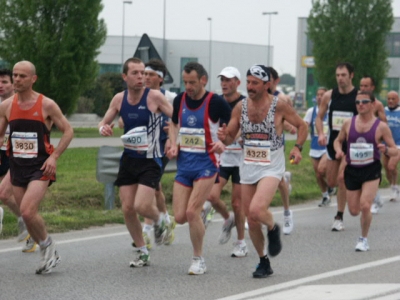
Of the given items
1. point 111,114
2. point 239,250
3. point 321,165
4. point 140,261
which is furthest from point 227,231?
point 321,165

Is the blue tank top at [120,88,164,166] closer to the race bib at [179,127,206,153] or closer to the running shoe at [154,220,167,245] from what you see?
the race bib at [179,127,206,153]

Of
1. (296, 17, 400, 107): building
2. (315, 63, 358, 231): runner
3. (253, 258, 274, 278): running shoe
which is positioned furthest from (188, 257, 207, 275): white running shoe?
(296, 17, 400, 107): building

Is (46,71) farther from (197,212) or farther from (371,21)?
(197,212)

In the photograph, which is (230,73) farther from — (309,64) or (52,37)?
(309,64)

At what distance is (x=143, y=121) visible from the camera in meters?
10.8

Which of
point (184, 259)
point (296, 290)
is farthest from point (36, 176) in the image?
point (296, 290)

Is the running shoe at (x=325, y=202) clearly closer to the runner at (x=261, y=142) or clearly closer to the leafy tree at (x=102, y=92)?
the runner at (x=261, y=142)

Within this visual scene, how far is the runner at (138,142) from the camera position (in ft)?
35.0

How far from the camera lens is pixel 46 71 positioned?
3838cm

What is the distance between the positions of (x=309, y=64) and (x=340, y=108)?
7830cm

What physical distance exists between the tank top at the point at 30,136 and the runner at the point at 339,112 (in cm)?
478

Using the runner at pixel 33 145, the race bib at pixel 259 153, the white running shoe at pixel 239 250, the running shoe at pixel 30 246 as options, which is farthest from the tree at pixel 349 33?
the runner at pixel 33 145

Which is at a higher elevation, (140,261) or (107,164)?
(107,164)

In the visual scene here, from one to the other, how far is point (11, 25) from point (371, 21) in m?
17.2
